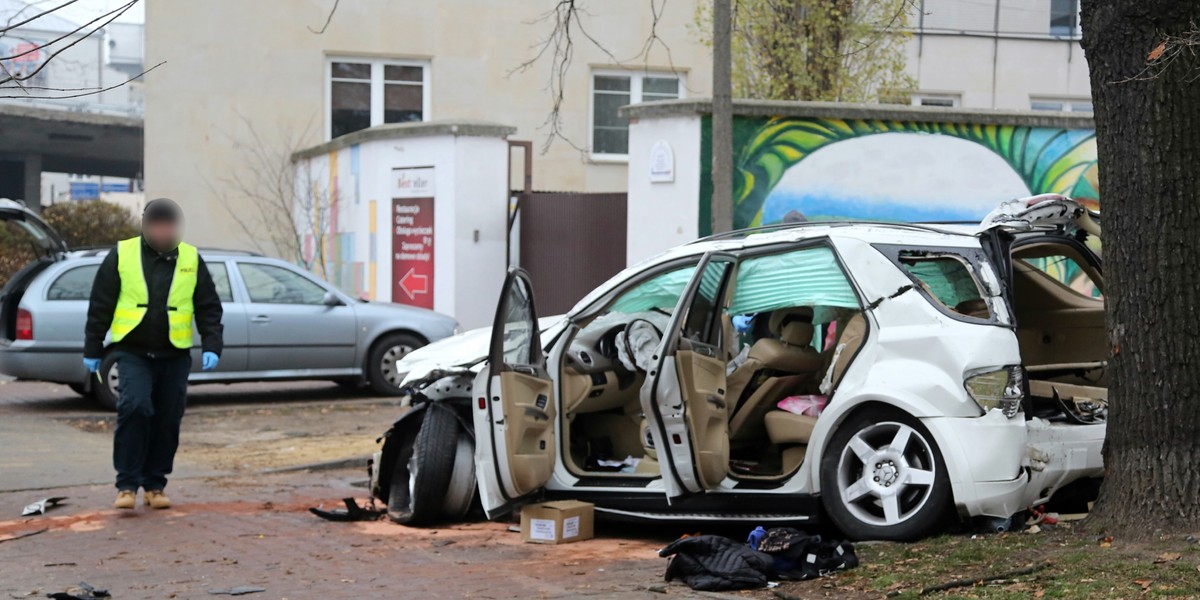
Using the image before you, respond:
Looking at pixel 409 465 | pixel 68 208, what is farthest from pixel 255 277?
pixel 68 208

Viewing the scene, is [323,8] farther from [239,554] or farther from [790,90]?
[239,554]

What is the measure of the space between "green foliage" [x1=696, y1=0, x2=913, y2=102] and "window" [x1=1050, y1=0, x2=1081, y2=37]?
26.5ft

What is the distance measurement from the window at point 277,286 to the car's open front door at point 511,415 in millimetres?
7606

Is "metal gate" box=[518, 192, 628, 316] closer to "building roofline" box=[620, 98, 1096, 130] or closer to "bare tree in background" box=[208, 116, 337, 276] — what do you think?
"building roofline" box=[620, 98, 1096, 130]

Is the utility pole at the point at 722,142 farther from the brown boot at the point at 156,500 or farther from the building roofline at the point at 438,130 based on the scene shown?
the building roofline at the point at 438,130

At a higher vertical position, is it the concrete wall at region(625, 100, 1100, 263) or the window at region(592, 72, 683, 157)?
the window at region(592, 72, 683, 157)

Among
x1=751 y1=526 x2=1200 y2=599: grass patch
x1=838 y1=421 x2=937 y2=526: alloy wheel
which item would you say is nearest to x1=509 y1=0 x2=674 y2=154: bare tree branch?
x1=838 y1=421 x2=937 y2=526: alloy wheel

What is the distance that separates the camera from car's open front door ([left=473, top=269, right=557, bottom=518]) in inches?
294

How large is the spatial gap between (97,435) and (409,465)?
5.28 metres

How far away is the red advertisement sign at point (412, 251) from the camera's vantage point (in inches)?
738

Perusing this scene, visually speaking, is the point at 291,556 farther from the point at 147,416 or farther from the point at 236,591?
the point at 147,416

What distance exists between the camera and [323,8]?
23406 millimetres

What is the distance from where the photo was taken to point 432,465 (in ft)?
26.3

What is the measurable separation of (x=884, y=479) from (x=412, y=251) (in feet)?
41.9
